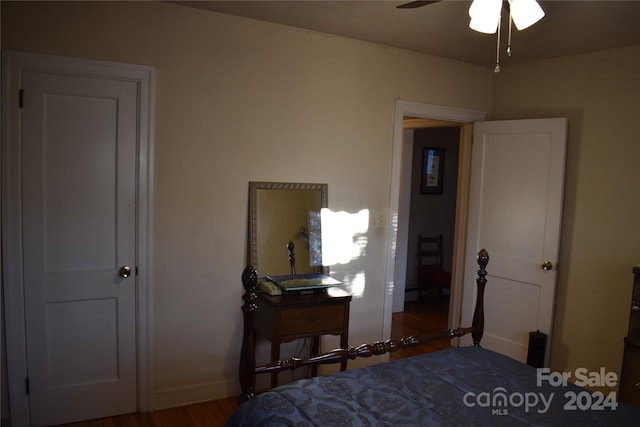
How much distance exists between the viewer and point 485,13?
1970 mm

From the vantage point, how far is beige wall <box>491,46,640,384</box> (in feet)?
11.0

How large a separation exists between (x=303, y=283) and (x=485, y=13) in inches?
74.5

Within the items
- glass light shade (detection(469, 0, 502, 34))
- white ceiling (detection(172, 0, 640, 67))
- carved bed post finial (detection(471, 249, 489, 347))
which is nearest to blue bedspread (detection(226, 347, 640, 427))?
carved bed post finial (detection(471, 249, 489, 347))

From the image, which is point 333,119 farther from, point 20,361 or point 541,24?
point 20,361

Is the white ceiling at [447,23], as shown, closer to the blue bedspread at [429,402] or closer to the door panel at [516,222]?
the door panel at [516,222]

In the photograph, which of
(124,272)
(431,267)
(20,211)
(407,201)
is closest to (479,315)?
(124,272)

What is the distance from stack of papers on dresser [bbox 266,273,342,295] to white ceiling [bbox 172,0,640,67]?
166 centimetres

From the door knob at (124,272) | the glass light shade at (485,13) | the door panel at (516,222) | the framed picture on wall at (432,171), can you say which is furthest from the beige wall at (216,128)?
the framed picture on wall at (432,171)

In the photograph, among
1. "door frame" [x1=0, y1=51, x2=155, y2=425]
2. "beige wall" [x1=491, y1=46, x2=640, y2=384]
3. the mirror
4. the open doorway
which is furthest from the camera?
the open doorway

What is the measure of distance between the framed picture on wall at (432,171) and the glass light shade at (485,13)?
3908mm

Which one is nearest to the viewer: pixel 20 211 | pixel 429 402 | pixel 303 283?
pixel 429 402

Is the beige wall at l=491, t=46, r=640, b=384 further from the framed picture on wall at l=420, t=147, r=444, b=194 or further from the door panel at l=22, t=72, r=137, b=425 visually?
the door panel at l=22, t=72, r=137, b=425

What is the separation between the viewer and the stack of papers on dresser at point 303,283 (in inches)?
122

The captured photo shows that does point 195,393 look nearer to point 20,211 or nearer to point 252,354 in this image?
point 252,354
